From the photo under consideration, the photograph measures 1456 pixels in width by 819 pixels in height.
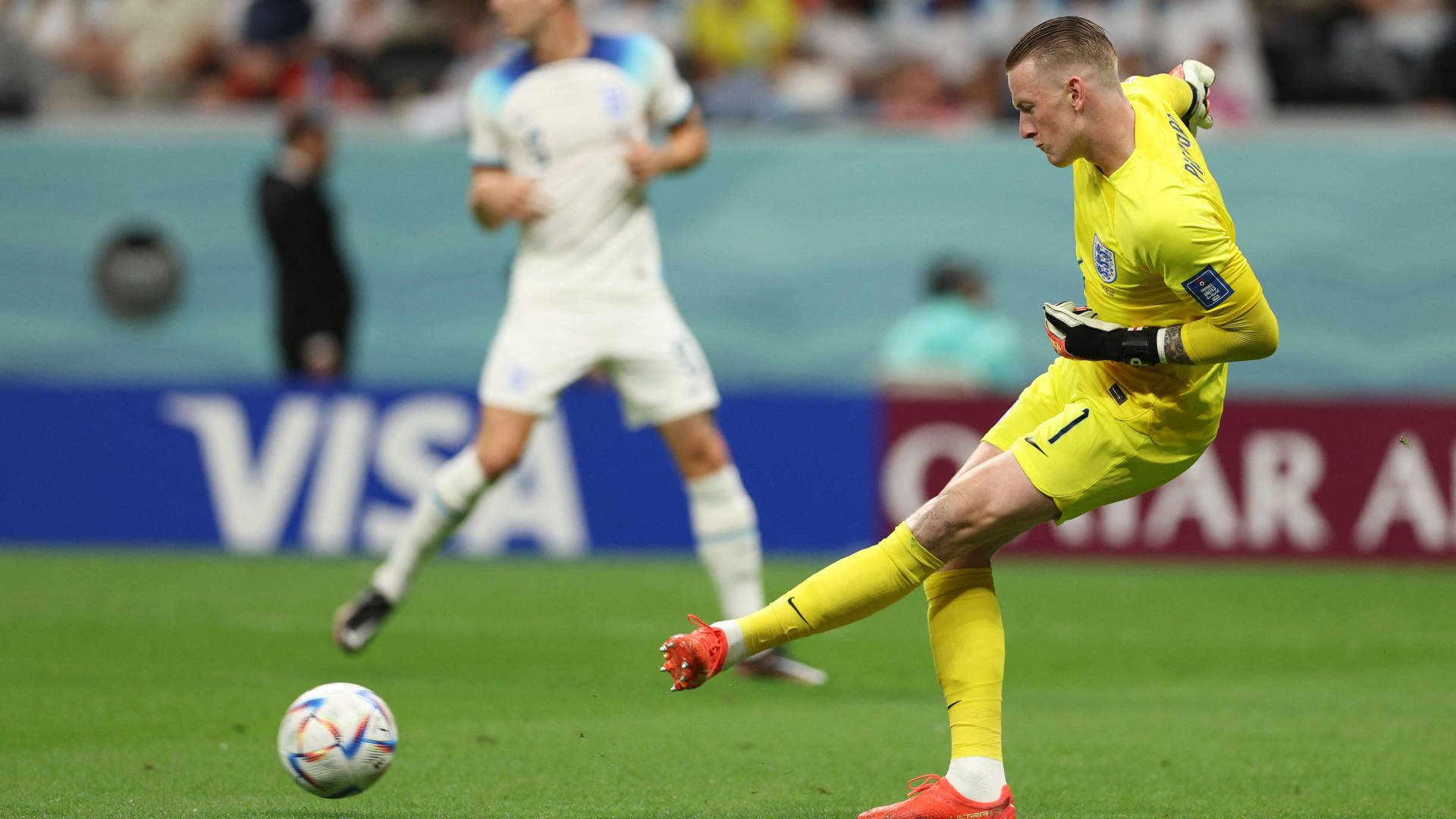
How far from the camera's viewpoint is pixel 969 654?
479 centimetres

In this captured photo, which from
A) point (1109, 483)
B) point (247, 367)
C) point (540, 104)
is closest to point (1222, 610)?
point (540, 104)

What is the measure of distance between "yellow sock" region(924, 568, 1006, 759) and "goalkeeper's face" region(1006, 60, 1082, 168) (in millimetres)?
1158

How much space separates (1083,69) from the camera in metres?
4.41

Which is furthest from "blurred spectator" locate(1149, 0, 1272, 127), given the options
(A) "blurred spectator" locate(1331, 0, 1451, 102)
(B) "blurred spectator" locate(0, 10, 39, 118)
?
(B) "blurred spectator" locate(0, 10, 39, 118)

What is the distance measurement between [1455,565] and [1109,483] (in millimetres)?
7476

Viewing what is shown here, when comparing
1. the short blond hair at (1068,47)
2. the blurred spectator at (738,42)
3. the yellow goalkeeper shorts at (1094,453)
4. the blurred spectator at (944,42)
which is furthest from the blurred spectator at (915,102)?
the short blond hair at (1068,47)

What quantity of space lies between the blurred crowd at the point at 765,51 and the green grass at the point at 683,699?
4.96 metres

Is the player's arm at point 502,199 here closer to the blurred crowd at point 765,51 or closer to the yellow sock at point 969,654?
the yellow sock at point 969,654

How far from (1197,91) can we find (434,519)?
141 inches

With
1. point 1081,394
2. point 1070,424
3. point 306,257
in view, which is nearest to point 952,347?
point 306,257

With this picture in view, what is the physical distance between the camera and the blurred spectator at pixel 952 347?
516 inches

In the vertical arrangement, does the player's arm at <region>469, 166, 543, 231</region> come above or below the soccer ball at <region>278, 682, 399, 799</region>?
above

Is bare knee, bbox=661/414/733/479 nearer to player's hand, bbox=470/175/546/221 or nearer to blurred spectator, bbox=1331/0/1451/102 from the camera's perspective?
player's hand, bbox=470/175/546/221

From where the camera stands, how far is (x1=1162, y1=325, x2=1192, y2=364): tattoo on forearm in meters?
4.39
